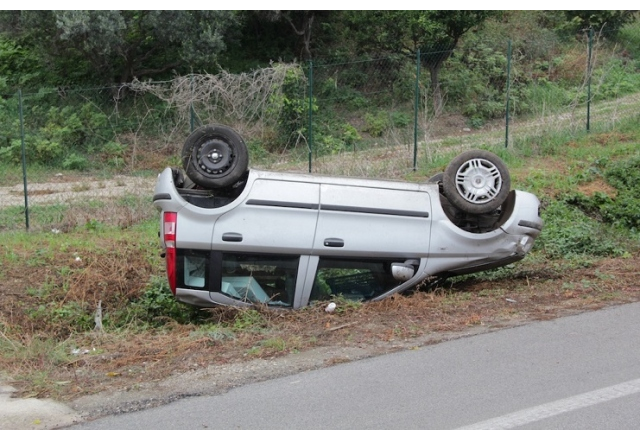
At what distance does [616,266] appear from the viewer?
9.27 meters

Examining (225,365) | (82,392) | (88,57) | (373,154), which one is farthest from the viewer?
(88,57)

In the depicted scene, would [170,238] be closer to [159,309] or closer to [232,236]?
[232,236]

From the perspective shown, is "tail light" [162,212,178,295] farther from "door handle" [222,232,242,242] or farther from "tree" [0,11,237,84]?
"tree" [0,11,237,84]

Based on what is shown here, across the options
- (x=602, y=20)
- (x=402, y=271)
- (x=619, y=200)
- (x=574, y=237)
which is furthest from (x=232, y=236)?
(x=602, y=20)

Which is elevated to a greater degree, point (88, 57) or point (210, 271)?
point (88, 57)

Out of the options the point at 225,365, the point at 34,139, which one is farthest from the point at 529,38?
the point at 225,365

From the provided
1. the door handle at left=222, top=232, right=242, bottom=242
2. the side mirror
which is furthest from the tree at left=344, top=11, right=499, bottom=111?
the door handle at left=222, top=232, right=242, bottom=242

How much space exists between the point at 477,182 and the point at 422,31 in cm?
1579

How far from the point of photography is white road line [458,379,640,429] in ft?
16.9

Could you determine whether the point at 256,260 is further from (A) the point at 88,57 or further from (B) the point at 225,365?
(A) the point at 88,57

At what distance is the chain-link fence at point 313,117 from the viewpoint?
50.1 feet

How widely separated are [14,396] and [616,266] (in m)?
6.59

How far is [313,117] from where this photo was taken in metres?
20.7

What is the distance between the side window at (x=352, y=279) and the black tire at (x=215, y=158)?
4.00 feet
